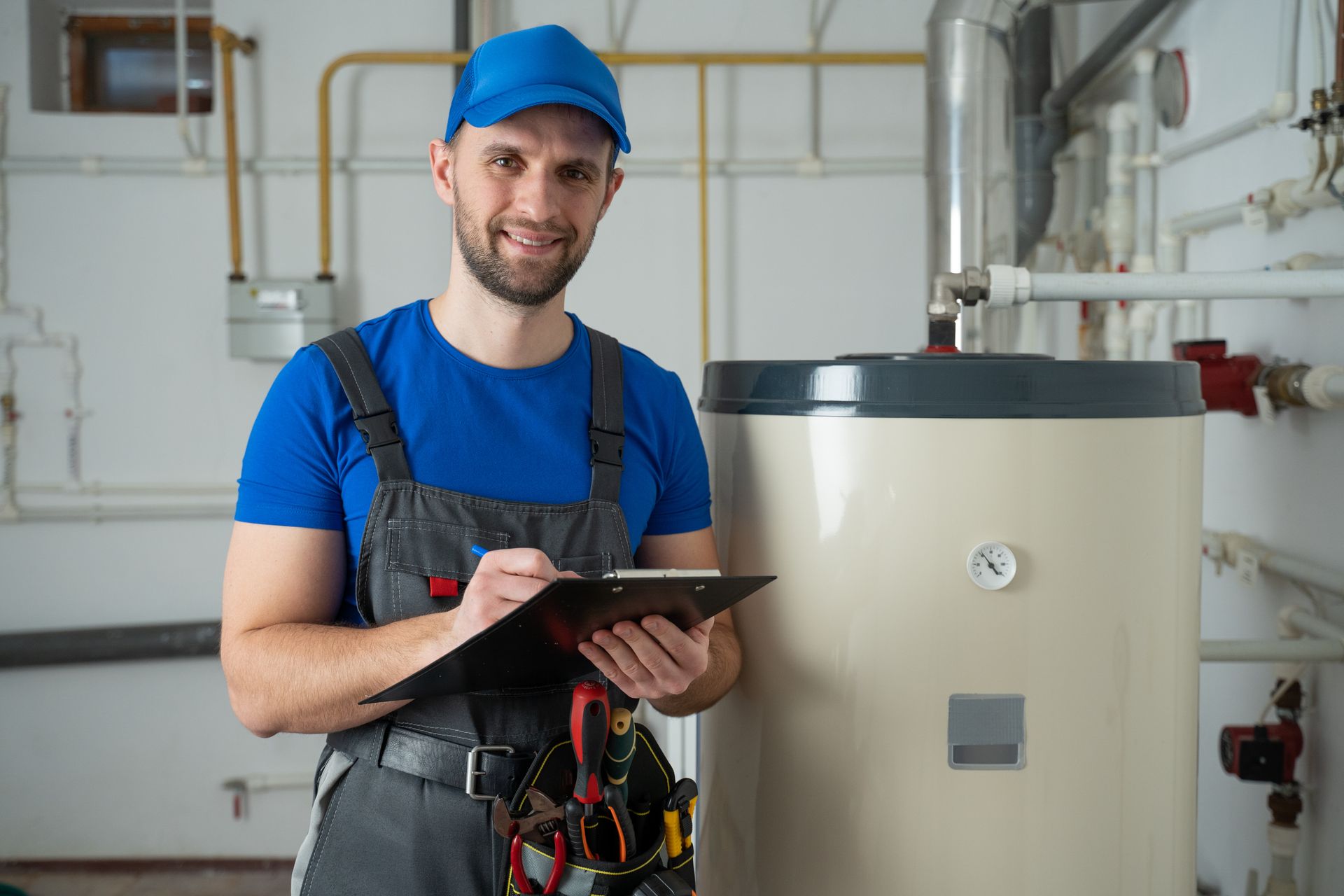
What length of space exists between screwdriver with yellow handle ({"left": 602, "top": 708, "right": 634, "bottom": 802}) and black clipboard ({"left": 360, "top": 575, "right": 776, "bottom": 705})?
0.06 meters

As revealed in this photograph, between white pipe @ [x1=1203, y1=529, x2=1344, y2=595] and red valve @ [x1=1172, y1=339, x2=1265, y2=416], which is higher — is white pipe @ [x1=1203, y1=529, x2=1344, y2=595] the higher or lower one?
the lower one

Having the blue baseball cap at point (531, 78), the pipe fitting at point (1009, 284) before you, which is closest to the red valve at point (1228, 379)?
the pipe fitting at point (1009, 284)

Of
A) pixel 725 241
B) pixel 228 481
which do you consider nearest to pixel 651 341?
pixel 725 241

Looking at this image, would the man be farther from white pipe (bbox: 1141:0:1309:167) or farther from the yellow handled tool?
white pipe (bbox: 1141:0:1309:167)

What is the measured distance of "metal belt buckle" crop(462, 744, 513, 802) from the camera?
95 centimetres

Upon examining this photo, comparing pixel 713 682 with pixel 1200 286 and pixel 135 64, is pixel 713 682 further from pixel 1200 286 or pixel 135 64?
pixel 135 64

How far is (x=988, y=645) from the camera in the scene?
97 centimetres

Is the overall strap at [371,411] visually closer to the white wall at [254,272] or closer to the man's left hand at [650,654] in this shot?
the man's left hand at [650,654]

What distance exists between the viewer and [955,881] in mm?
995

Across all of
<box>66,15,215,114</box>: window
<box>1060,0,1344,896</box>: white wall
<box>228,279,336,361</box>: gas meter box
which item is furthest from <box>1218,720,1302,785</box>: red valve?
<box>66,15,215,114</box>: window

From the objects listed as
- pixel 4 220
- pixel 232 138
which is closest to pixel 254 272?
pixel 232 138

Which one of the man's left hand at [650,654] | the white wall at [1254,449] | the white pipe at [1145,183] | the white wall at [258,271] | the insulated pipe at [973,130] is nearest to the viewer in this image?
the man's left hand at [650,654]

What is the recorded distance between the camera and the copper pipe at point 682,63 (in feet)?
8.41

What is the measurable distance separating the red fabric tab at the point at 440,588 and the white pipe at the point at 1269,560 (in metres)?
1.09
